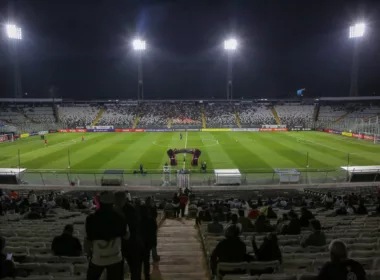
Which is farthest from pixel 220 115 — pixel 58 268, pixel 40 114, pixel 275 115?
pixel 58 268

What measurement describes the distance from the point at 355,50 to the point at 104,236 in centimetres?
8344

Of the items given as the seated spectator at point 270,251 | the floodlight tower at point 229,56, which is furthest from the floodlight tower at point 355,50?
the seated spectator at point 270,251

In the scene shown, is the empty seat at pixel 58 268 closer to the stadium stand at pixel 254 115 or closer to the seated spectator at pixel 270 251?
the seated spectator at pixel 270 251

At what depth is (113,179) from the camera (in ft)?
76.7

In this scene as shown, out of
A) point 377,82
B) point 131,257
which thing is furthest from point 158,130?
point 131,257

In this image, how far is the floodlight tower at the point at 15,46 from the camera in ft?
227

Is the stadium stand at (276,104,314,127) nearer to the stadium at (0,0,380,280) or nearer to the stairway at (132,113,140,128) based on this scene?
the stadium at (0,0,380,280)

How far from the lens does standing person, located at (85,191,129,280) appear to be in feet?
14.1

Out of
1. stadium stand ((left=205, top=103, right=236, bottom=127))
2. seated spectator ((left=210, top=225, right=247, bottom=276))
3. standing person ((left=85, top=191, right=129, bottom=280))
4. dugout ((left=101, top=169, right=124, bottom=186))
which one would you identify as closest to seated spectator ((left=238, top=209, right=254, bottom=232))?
seated spectator ((left=210, top=225, right=247, bottom=276))

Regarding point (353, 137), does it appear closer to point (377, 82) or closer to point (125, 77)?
point (377, 82)

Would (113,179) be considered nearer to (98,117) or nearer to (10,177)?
(10,177)

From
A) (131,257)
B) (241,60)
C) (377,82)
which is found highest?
(241,60)

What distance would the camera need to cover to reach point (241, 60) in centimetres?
8319

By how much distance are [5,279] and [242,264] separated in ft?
10.7
